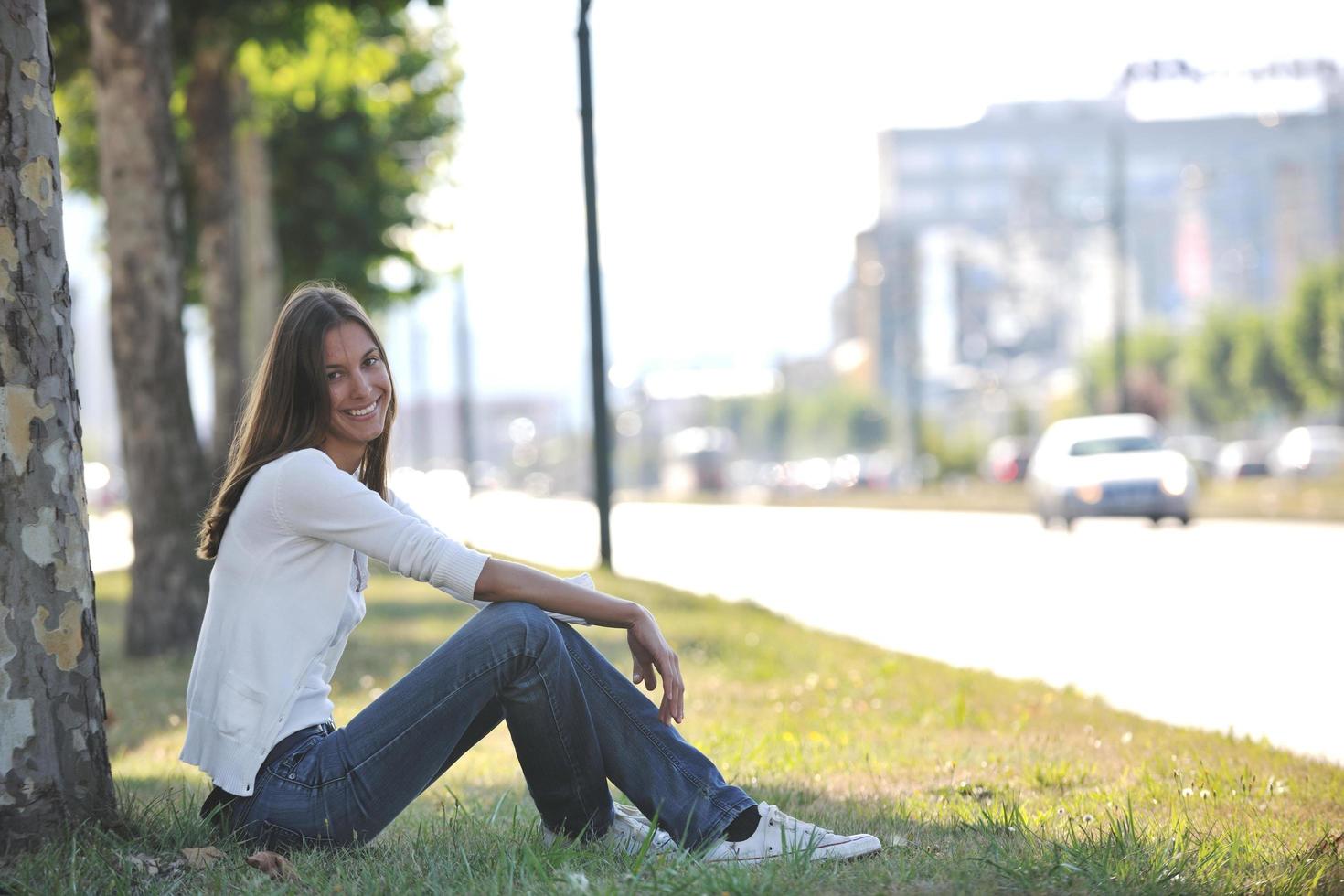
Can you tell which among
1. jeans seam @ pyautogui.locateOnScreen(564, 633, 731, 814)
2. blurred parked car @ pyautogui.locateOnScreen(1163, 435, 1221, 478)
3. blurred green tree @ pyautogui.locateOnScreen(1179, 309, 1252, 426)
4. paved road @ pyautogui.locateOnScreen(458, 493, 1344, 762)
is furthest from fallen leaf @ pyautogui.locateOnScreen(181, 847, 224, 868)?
blurred green tree @ pyautogui.locateOnScreen(1179, 309, 1252, 426)

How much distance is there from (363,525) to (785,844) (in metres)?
1.17

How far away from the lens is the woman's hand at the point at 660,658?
426cm

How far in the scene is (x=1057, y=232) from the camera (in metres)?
114

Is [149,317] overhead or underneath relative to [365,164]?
underneath

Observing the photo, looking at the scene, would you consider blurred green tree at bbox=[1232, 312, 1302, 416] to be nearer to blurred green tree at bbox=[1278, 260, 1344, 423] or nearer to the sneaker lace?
blurred green tree at bbox=[1278, 260, 1344, 423]

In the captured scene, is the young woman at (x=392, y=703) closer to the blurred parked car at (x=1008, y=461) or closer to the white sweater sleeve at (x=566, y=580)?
the white sweater sleeve at (x=566, y=580)

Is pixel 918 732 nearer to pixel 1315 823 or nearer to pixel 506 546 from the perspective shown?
pixel 1315 823

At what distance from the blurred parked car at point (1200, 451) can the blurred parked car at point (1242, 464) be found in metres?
0.84

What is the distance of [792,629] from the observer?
1241cm

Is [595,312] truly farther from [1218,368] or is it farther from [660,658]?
[1218,368]

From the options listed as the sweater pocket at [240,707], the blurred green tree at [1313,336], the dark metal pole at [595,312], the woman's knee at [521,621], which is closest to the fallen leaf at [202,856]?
the sweater pocket at [240,707]

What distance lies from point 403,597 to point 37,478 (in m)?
11.8

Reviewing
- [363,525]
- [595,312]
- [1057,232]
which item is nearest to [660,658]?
[363,525]

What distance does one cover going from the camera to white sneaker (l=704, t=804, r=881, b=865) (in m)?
3.94
